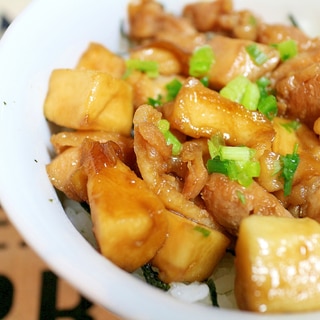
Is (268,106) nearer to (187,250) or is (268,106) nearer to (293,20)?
(187,250)

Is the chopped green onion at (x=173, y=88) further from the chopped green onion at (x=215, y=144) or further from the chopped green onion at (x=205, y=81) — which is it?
the chopped green onion at (x=215, y=144)

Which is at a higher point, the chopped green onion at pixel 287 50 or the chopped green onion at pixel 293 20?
the chopped green onion at pixel 287 50

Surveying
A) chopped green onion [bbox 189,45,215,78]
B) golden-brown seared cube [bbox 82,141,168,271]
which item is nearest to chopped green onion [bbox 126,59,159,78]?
chopped green onion [bbox 189,45,215,78]

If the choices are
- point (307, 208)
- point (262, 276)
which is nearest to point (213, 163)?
point (307, 208)

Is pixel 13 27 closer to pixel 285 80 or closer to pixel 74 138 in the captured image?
pixel 74 138

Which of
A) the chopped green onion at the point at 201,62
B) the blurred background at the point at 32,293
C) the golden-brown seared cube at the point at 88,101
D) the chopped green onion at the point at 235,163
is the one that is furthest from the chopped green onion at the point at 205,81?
the blurred background at the point at 32,293
